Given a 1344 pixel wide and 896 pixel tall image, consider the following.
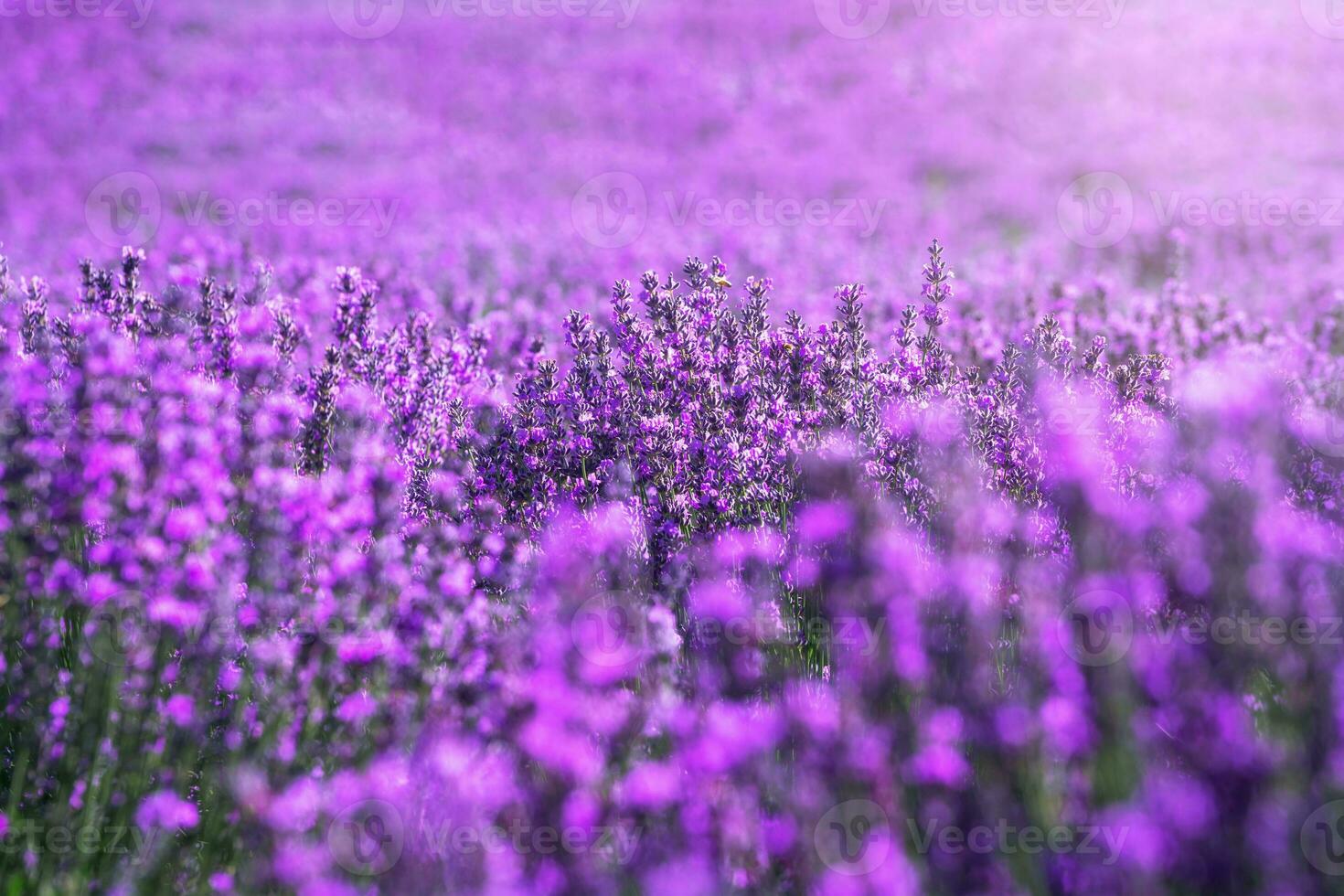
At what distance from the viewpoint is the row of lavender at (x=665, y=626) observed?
1.70 meters

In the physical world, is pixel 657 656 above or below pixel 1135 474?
below

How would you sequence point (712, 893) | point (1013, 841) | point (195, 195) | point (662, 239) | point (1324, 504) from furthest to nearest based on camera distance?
1. point (195, 195)
2. point (662, 239)
3. point (1324, 504)
4. point (1013, 841)
5. point (712, 893)

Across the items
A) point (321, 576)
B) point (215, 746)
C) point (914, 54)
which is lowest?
point (215, 746)

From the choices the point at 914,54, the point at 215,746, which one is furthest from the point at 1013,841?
the point at 914,54

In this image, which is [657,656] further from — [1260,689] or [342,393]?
[342,393]

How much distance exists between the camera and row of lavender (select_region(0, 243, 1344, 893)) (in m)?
1.70

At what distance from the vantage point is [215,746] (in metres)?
2.63

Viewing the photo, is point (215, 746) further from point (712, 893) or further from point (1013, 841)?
point (1013, 841)

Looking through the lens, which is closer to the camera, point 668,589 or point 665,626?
point 665,626

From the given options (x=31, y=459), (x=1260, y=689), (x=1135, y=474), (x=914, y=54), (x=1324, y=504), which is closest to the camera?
(x=31, y=459)

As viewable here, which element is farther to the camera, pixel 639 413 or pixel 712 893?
pixel 639 413

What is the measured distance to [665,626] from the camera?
237cm

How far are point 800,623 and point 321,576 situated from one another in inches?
55.6

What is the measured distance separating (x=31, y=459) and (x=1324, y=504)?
3704 millimetres
